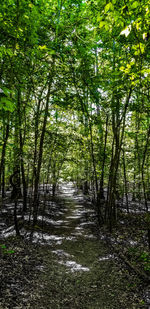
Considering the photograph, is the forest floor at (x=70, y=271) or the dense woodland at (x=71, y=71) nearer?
the dense woodland at (x=71, y=71)

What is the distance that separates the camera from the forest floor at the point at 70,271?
410cm

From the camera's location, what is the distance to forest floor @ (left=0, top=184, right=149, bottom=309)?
161 inches

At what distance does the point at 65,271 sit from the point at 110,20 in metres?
6.40

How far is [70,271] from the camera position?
18.5 ft

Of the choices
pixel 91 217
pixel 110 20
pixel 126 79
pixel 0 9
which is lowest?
pixel 91 217

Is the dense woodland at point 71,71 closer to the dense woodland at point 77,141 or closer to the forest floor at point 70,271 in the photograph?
the dense woodland at point 77,141

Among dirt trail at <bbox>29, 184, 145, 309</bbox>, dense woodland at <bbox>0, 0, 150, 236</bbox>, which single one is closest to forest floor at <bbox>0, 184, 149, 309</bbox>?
dirt trail at <bbox>29, 184, 145, 309</bbox>

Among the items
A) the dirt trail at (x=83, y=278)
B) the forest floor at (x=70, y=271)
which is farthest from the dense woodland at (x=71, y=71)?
the dirt trail at (x=83, y=278)

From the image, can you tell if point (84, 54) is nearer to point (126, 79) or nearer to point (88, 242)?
point (126, 79)

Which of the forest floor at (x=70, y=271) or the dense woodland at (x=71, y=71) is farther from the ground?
the dense woodland at (x=71, y=71)

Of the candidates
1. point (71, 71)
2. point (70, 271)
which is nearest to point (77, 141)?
point (71, 71)

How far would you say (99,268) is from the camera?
5.90m

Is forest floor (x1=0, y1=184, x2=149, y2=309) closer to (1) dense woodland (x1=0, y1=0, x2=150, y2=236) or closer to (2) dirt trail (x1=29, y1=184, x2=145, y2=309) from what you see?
(2) dirt trail (x1=29, y1=184, x2=145, y2=309)

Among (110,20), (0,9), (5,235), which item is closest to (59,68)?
(0,9)
